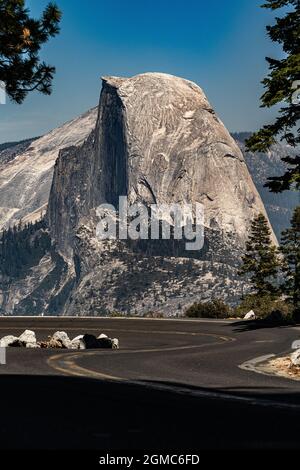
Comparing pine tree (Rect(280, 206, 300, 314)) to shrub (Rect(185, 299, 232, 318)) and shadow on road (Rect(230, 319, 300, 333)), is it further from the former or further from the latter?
shadow on road (Rect(230, 319, 300, 333))

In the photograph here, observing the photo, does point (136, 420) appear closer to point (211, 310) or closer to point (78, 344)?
point (78, 344)

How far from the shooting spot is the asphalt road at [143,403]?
6.83 metres

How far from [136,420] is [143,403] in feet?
4.90

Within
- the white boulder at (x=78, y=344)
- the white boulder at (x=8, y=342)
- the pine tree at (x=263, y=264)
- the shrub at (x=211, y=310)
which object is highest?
the pine tree at (x=263, y=264)

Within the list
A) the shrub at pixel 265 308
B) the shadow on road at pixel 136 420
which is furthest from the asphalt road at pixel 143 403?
the shrub at pixel 265 308

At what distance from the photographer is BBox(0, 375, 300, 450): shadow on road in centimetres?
665

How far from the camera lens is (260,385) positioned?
12391mm

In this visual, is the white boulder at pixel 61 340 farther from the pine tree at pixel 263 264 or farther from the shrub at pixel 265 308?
the pine tree at pixel 263 264

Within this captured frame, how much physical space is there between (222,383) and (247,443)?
239 inches

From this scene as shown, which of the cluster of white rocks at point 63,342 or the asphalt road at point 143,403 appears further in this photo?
the cluster of white rocks at point 63,342

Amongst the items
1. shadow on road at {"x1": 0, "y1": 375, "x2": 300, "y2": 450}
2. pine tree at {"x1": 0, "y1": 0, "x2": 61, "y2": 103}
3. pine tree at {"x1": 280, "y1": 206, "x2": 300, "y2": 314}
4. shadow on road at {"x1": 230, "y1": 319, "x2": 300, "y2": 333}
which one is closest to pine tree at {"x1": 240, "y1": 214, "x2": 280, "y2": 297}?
pine tree at {"x1": 280, "y1": 206, "x2": 300, "y2": 314}

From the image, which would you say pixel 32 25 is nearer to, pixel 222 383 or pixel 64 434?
pixel 222 383

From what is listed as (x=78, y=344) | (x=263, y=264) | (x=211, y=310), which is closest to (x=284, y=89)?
(x=78, y=344)

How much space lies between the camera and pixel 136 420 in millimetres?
7898
